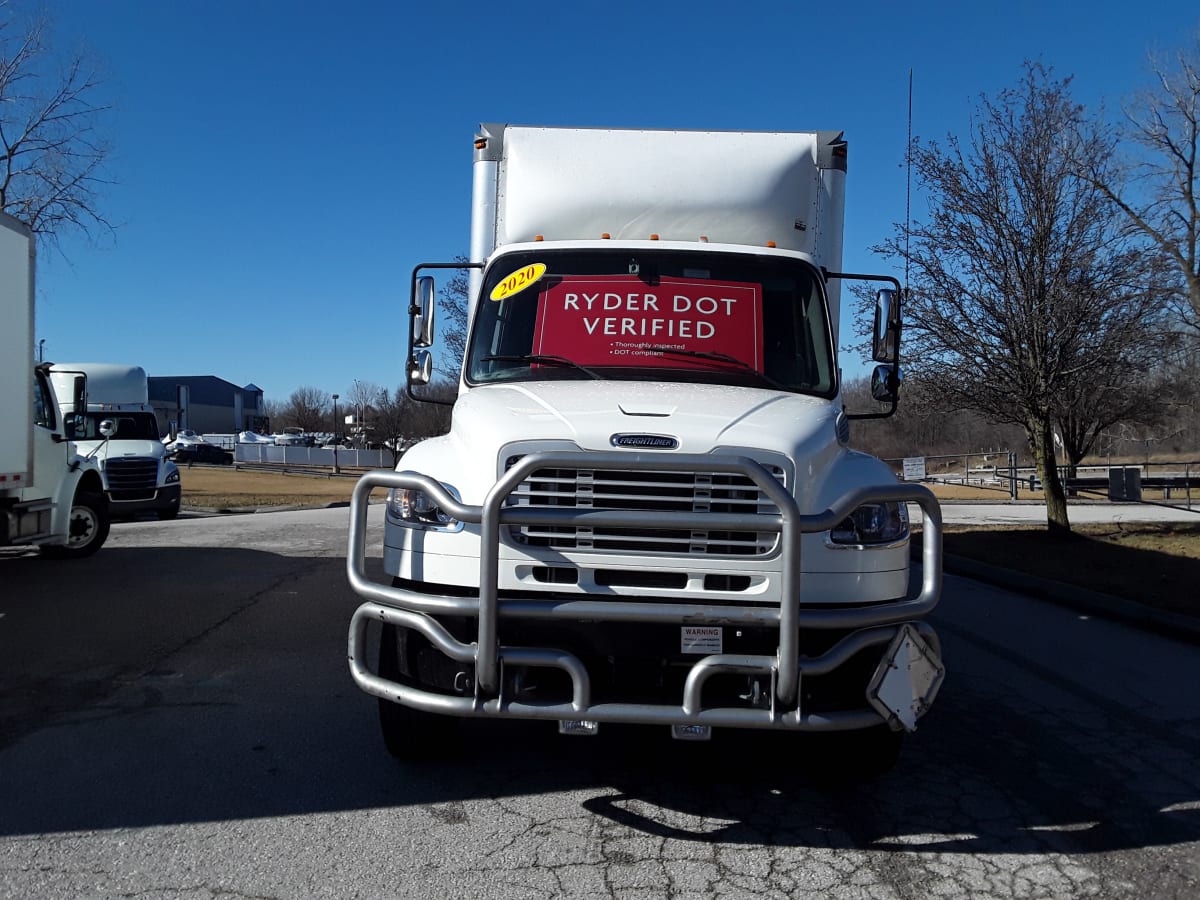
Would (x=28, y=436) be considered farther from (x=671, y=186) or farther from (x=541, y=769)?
(x=541, y=769)

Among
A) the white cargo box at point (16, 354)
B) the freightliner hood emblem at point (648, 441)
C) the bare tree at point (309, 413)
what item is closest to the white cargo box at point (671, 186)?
the freightliner hood emblem at point (648, 441)

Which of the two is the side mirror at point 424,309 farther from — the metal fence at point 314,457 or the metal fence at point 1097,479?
the metal fence at point 314,457

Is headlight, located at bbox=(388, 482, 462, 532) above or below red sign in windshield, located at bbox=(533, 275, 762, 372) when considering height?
below

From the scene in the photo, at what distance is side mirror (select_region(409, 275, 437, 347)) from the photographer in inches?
236

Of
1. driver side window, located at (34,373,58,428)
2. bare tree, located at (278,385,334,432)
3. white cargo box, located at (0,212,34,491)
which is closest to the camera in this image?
white cargo box, located at (0,212,34,491)

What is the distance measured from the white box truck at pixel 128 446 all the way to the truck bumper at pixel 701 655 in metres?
15.4

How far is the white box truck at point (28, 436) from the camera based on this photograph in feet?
28.1

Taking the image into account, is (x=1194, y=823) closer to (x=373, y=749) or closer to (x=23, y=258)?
(x=373, y=749)

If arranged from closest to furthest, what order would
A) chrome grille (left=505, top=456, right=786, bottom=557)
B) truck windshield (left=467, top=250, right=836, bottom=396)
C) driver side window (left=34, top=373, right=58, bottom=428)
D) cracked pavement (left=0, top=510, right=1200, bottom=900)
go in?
cracked pavement (left=0, top=510, right=1200, bottom=900) < chrome grille (left=505, top=456, right=786, bottom=557) < truck windshield (left=467, top=250, right=836, bottom=396) < driver side window (left=34, top=373, right=58, bottom=428)

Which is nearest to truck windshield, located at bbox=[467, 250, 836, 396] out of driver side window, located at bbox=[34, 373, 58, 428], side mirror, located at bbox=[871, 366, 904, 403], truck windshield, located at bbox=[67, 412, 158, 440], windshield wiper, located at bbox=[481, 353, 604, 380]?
windshield wiper, located at bbox=[481, 353, 604, 380]

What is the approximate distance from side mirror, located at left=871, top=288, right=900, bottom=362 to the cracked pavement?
2.17 meters

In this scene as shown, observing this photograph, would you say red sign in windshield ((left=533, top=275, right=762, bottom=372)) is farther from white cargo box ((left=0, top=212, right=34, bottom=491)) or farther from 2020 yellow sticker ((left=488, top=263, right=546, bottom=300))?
white cargo box ((left=0, top=212, right=34, bottom=491))

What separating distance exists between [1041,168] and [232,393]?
115825 millimetres

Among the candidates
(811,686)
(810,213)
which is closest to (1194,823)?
(811,686)
